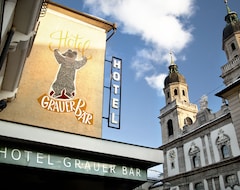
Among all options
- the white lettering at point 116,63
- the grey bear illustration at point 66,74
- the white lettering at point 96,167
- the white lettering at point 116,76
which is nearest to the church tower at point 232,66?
the white lettering at point 116,63

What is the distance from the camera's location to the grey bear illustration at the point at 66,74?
8.81m

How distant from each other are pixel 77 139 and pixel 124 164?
157 cm

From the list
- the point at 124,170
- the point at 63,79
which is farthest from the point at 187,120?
the point at 124,170

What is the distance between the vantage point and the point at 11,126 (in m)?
5.42

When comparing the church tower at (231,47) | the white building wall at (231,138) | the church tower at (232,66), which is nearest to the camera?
the church tower at (232,66)

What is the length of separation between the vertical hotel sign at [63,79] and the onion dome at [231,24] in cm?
3239

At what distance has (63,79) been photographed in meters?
8.98

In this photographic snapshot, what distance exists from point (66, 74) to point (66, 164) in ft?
13.0

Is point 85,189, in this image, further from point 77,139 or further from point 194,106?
point 194,106

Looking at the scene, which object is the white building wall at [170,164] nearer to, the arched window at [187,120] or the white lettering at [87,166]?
the arched window at [187,120]

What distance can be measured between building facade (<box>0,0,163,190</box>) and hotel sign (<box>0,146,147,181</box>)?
20 millimetres

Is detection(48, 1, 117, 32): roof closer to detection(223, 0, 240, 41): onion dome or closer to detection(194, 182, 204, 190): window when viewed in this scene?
detection(194, 182, 204, 190): window

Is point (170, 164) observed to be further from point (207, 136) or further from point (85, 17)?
point (85, 17)

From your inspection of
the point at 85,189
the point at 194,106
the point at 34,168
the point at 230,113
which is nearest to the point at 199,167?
the point at 230,113
